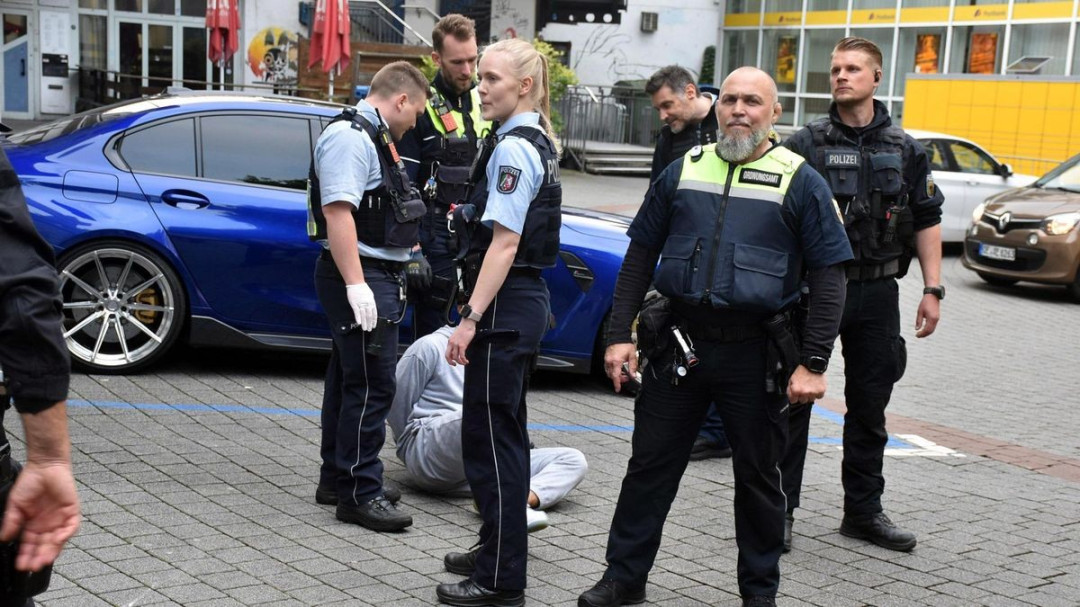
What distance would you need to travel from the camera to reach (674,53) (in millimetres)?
36375

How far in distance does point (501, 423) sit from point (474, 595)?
1.94 ft

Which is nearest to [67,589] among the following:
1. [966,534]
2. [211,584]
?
[211,584]

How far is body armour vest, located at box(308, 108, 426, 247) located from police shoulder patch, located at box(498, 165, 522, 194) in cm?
102

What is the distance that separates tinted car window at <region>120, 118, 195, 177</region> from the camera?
7.09 meters

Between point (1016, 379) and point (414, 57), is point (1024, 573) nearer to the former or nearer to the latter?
point (1016, 379)

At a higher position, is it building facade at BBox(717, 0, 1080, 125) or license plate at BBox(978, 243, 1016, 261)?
building facade at BBox(717, 0, 1080, 125)

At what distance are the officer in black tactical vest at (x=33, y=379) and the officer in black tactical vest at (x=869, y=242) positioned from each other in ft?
10.4

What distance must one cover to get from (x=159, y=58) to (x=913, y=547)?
2603cm

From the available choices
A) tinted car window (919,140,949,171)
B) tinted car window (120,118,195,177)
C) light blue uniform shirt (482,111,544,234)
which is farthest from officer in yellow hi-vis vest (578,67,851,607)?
tinted car window (919,140,949,171)

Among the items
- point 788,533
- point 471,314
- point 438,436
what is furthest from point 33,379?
point 788,533

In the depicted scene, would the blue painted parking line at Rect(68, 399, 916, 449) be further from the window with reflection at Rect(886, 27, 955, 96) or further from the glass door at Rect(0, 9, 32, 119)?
the window with reflection at Rect(886, 27, 955, 96)

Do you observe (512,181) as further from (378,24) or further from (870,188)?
(378,24)

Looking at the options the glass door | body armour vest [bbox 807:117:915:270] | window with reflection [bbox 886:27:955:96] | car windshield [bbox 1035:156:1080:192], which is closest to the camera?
body armour vest [bbox 807:117:915:270]

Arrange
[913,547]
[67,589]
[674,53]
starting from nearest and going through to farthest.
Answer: [67,589], [913,547], [674,53]
